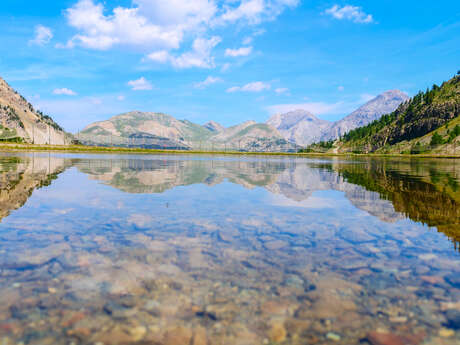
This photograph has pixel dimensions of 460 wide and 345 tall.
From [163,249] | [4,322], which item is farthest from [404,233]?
[4,322]

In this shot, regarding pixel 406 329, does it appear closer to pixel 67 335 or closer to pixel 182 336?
pixel 182 336

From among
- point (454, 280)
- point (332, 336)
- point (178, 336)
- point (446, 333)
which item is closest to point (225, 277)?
point (178, 336)

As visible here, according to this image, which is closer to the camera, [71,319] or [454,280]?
[71,319]

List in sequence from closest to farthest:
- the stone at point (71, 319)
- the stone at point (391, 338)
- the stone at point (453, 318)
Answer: the stone at point (391, 338), the stone at point (71, 319), the stone at point (453, 318)

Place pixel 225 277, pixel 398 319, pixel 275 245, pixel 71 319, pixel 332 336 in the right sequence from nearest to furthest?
pixel 332 336, pixel 71 319, pixel 398 319, pixel 225 277, pixel 275 245

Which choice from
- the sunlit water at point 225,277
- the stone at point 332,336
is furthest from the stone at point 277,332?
the stone at point 332,336

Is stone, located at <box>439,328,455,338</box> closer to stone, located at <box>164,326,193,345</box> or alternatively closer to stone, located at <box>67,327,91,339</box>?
stone, located at <box>164,326,193,345</box>

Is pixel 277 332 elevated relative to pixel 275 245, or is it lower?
lower

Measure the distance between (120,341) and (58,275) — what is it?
144 inches

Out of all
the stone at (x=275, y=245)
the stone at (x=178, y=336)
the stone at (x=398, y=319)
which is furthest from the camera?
the stone at (x=275, y=245)

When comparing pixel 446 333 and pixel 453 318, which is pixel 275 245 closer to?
pixel 453 318

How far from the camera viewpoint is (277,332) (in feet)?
20.3

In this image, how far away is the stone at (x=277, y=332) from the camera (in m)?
5.98

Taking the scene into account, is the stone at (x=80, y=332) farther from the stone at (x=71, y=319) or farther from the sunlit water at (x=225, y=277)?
the stone at (x=71, y=319)
